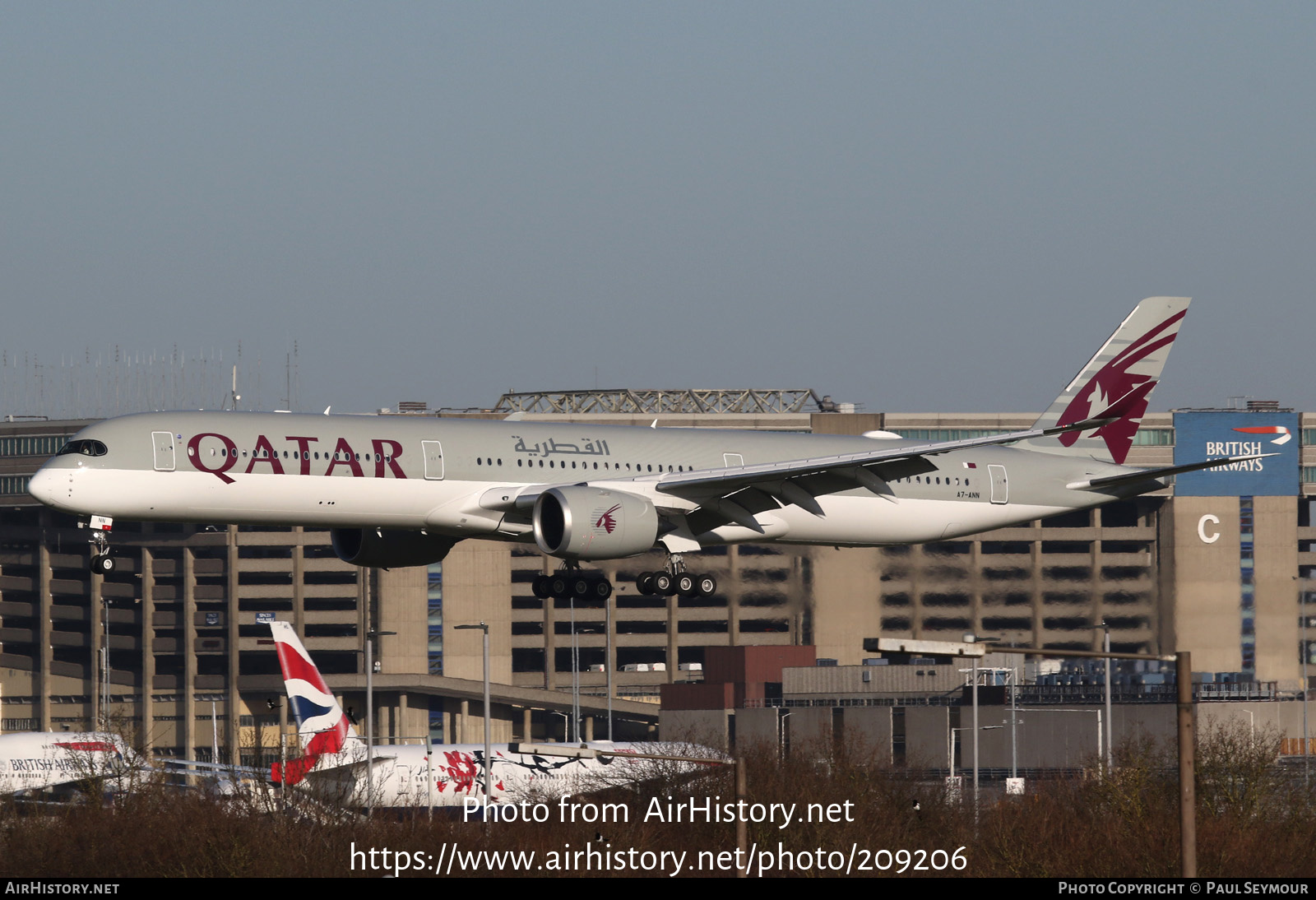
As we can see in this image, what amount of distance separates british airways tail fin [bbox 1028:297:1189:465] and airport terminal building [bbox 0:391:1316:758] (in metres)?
51.0

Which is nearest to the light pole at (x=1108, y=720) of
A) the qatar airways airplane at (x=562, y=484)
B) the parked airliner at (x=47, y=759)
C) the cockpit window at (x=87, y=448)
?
the qatar airways airplane at (x=562, y=484)

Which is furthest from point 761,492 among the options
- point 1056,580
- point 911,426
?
point 911,426

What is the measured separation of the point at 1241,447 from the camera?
5630 inches

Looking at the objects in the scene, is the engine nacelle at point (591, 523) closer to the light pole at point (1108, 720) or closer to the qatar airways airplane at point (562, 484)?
Answer: the qatar airways airplane at point (562, 484)

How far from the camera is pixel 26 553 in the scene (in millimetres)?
162625

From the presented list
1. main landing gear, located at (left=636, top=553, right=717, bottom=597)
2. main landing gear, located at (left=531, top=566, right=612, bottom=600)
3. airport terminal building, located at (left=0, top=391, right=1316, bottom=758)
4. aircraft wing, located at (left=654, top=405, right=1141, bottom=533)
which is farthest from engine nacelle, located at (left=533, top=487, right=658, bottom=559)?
airport terminal building, located at (left=0, top=391, right=1316, bottom=758)

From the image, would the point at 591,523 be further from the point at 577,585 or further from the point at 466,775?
the point at 466,775

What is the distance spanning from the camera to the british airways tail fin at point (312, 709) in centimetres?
6494

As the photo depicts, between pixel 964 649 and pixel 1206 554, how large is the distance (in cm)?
11275

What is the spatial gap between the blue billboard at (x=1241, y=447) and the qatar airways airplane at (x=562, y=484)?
81.3 m

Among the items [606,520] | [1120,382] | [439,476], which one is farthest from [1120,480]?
[439,476]

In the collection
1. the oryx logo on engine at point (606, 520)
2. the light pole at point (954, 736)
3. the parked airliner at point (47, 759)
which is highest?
the oryx logo on engine at point (606, 520)

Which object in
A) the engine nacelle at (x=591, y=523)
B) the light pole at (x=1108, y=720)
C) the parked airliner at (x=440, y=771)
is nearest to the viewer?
the engine nacelle at (x=591, y=523)

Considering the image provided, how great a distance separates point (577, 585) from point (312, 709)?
15.7 metres
